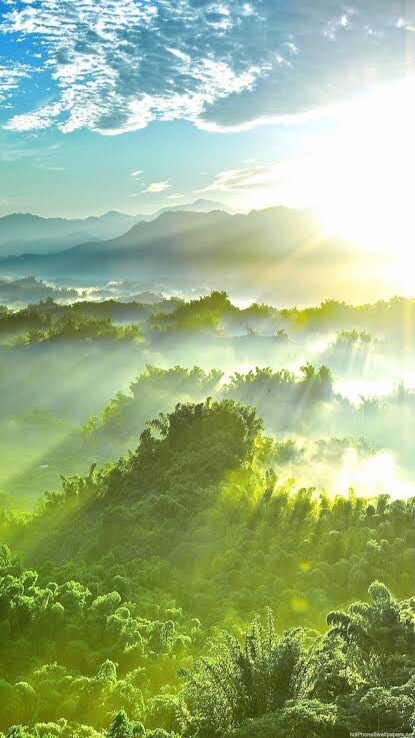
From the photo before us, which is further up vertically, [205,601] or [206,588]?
[206,588]

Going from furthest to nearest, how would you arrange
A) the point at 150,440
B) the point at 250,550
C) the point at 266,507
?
the point at 150,440
the point at 266,507
the point at 250,550

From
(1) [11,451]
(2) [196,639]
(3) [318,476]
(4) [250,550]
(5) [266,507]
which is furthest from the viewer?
(1) [11,451]

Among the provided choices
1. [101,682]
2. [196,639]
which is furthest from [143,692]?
[196,639]

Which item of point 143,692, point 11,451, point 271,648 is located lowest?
point 143,692

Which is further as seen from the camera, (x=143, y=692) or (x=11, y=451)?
(x=11, y=451)

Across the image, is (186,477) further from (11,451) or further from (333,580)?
(11,451)

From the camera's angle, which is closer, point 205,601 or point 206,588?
point 205,601

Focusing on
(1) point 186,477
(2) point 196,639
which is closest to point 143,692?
(2) point 196,639

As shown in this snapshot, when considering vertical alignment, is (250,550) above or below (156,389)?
below
